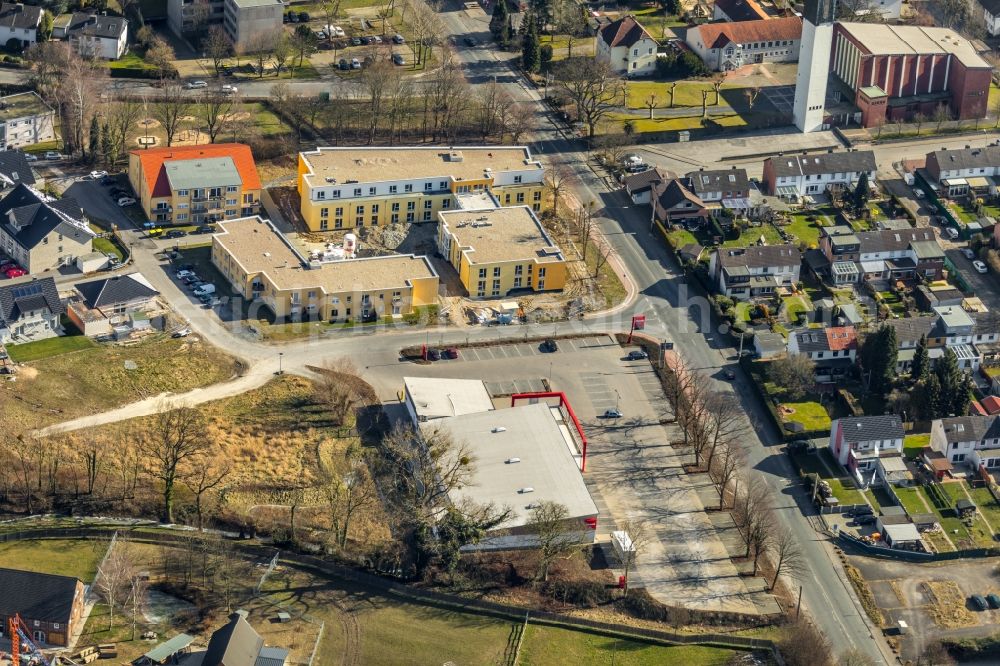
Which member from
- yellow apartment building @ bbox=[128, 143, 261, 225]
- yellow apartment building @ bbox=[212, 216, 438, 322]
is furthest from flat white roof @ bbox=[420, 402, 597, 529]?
yellow apartment building @ bbox=[128, 143, 261, 225]

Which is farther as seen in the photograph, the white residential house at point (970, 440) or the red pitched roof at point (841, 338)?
the red pitched roof at point (841, 338)

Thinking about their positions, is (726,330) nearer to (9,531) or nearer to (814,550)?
(814,550)

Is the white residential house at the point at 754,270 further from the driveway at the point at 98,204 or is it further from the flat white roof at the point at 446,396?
the driveway at the point at 98,204

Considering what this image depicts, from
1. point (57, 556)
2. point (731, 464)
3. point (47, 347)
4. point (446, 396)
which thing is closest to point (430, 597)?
point (446, 396)

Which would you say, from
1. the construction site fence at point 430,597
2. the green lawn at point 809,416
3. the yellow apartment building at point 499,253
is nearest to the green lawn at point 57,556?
the construction site fence at point 430,597

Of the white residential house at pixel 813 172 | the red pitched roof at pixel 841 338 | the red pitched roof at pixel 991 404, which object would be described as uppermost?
the white residential house at pixel 813 172

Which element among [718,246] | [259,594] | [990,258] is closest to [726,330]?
[718,246]

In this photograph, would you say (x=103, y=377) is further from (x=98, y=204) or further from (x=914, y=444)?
(x=914, y=444)
